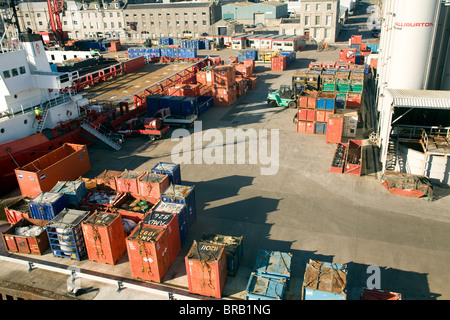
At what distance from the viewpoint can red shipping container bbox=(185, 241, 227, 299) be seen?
1387 centimetres

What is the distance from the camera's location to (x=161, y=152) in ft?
91.5

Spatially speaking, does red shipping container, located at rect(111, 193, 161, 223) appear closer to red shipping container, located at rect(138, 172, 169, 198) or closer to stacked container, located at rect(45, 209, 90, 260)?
red shipping container, located at rect(138, 172, 169, 198)

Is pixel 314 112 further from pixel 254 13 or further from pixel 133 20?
pixel 254 13

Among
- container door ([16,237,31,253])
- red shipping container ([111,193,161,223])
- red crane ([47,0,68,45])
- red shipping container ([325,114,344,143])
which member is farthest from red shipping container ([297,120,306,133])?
red crane ([47,0,68,45])

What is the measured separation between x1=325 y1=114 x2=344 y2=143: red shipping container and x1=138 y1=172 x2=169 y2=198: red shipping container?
1406 cm

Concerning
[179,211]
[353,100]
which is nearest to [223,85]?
[353,100]

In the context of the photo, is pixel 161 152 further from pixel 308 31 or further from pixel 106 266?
pixel 308 31

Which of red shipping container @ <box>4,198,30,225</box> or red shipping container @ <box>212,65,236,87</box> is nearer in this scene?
red shipping container @ <box>4,198,30,225</box>

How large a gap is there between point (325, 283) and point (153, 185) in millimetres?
10205

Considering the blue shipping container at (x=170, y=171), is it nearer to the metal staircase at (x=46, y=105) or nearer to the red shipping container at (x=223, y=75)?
the metal staircase at (x=46, y=105)

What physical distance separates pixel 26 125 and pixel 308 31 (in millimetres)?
63220

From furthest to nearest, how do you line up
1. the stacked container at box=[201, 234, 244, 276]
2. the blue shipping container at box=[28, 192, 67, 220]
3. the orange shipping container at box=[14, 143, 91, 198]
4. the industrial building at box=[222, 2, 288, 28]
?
the industrial building at box=[222, 2, 288, 28] → the orange shipping container at box=[14, 143, 91, 198] → the blue shipping container at box=[28, 192, 67, 220] → the stacked container at box=[201, 234, 244, 276]

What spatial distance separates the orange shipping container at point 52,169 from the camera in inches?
834

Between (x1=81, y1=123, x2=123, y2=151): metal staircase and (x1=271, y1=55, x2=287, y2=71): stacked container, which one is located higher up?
(x1=271, y1=55, x2=287, y2=71): stacked container
